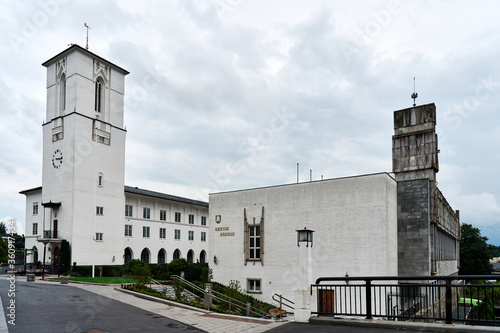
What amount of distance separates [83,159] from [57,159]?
338 centimetres

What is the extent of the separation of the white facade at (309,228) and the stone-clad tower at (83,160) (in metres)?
19.2

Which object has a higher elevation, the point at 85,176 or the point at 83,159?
the point at 83,159

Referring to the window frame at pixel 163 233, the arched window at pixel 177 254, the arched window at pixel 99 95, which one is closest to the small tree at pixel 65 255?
the window frame at pixel 163 233

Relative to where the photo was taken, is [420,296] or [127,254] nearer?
[420,296]

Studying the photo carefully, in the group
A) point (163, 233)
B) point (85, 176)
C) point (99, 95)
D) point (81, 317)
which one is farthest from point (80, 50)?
point (81, 317)

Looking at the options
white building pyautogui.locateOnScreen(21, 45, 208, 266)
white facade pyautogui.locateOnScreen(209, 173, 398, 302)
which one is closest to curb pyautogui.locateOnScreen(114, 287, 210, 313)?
white facade pyautogui.locateOnScreen(209, 173, 398, 302)

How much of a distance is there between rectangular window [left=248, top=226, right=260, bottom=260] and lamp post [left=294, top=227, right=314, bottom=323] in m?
17.1

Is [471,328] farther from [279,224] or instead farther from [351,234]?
[279,224]

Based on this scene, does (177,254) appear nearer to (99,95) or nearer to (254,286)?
(99,95)

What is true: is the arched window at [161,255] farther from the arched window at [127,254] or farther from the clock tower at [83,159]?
the clock tower at [83,159]

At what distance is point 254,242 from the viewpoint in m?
28.2

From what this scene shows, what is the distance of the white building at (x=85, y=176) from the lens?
42469 mm

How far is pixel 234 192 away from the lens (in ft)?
97.3

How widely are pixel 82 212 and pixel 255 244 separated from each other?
24294 millimetres
